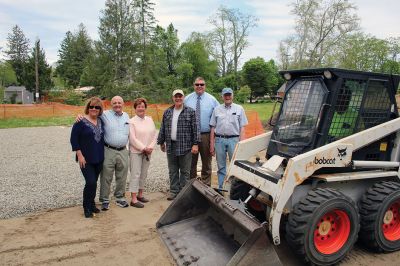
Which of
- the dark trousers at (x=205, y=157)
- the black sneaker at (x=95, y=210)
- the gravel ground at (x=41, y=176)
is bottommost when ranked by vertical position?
the gravel ground at (x=41, y=176)

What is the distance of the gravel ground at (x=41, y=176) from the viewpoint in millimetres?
6164

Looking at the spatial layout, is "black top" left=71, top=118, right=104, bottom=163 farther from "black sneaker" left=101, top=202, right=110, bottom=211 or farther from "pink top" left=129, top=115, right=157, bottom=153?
"black sneaker" left=101, top=202, right=110, bottom=211

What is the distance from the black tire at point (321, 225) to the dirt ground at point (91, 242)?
316 millimetres

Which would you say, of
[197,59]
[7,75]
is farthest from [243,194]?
[7,75]

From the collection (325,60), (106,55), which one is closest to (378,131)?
(106,55)

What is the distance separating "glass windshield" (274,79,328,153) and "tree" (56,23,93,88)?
186 ft

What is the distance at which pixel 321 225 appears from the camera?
4020 mm

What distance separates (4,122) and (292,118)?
769 inches

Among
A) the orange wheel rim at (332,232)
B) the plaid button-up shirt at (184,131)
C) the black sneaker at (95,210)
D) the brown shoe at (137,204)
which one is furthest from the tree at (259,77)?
the orange wheel rim at (332,232)

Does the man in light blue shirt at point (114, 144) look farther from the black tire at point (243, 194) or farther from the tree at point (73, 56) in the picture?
the tree at point (73, 56)

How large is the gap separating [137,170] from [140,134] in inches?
23.9

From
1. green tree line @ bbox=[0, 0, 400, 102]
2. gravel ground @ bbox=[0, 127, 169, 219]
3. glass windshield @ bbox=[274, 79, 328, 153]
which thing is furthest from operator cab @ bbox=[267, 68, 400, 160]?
green tree line @ bbox=[0, 0, 400, 102]

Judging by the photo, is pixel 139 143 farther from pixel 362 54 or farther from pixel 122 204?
pixel 362 54

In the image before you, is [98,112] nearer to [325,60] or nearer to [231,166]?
[231,166]
